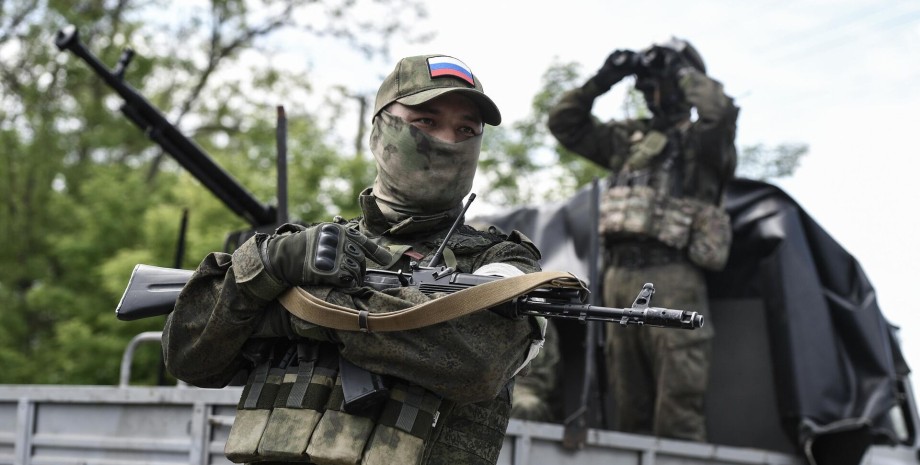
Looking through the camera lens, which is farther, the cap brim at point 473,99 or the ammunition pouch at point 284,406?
the cap brim at point 473,99

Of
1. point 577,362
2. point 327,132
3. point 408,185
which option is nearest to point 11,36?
point 327,132

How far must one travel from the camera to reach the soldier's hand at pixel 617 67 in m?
6.39

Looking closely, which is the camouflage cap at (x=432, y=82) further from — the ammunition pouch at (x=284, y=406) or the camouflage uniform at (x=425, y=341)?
the ammunition pouch at (x=284, y=406)

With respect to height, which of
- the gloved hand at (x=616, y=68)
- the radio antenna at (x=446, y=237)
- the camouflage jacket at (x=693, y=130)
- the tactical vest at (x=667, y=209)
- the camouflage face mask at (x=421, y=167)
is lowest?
the radio antenna at (x=446, y=237)

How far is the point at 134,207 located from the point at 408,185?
14581 mm

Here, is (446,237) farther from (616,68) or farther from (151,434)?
(616,68)

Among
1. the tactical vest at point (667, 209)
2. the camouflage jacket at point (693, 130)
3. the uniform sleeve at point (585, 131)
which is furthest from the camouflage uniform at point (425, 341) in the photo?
the uniform sleeve at point (585, 131)

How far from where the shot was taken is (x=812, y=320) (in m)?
6.05

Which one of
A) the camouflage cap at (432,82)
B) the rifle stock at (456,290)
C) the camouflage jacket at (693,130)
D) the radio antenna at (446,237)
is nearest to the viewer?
the rifle stock at (456,290)

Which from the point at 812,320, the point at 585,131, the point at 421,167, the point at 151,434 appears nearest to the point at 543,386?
the point at 812,320

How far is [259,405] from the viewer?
111 inches

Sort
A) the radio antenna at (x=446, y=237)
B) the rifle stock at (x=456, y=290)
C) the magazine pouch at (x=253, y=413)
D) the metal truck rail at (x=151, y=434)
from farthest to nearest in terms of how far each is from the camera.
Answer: the metal truck rail at (x=151, y=434), the radio antenna at (x=446, y=237), the magazine pouch at (x=253, y=413), the rifle stock at (x=456, y=290)

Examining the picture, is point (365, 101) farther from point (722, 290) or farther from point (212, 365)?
point (212, 365)

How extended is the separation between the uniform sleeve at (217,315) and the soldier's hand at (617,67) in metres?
3.89
